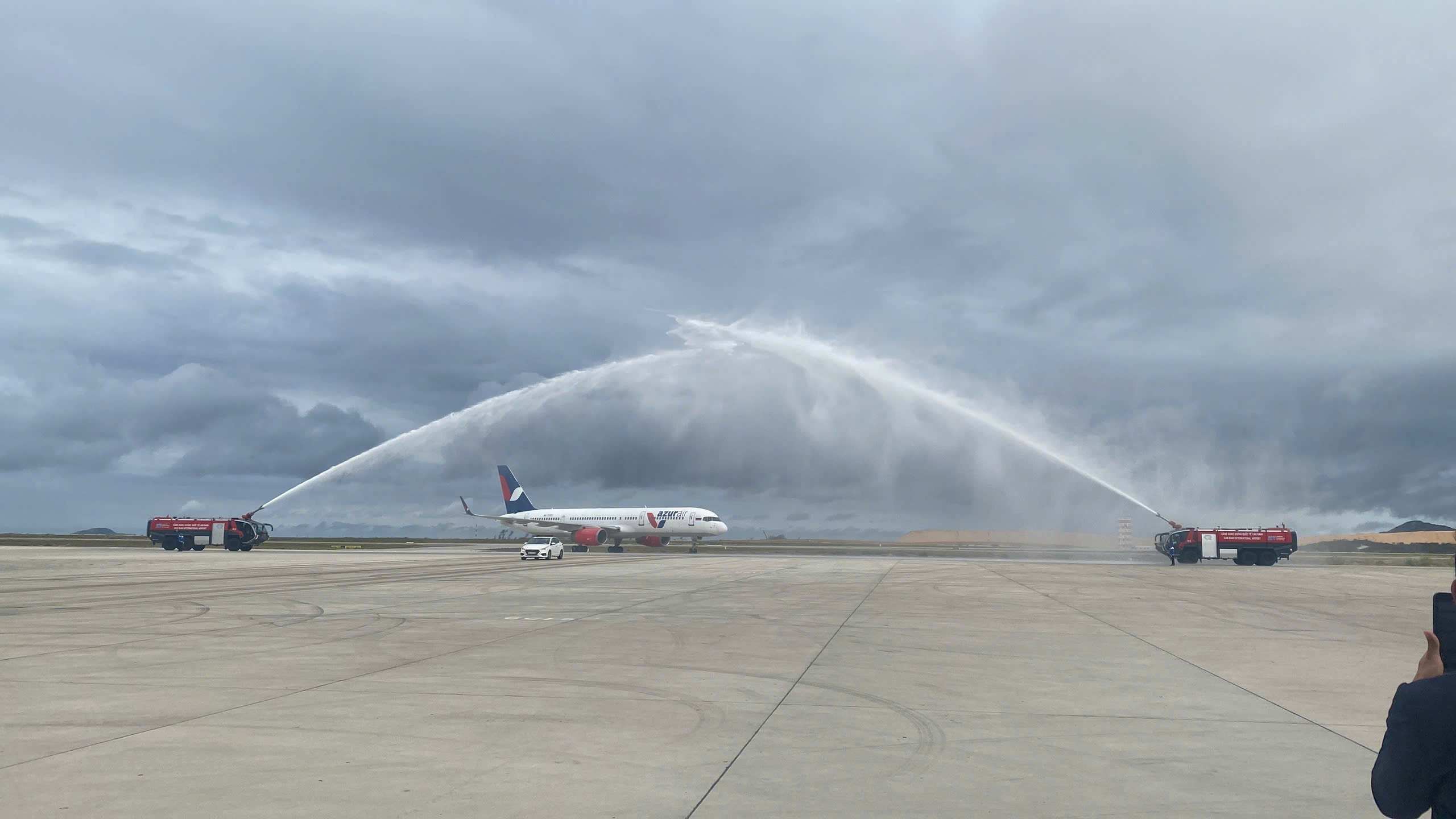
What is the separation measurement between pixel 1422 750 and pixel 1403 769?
0.11m

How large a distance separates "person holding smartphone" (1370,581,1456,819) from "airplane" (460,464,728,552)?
74.2 m

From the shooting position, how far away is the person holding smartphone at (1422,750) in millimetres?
3396

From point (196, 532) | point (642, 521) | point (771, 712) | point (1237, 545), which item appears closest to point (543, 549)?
point (642, 521)

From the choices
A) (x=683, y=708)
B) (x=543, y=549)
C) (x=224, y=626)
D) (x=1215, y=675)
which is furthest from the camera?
(x=543, y=549)

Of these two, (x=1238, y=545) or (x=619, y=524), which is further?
(x=619, y=524)

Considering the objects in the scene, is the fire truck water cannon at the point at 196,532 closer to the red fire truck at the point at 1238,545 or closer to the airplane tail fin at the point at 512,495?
the airplane tail fin at the point at 512,495

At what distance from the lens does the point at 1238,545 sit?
206 feet

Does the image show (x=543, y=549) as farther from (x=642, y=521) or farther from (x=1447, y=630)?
(x=1447, y=630)

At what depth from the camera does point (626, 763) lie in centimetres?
876

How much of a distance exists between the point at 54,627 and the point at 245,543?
6396 cm

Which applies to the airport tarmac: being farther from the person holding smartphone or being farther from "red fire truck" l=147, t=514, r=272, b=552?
"red fire truck" l=147, t=514, r=272, b=552

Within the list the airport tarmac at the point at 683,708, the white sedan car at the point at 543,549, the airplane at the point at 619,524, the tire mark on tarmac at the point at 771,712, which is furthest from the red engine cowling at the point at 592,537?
the tire mark on tarmac at the point at 771,712

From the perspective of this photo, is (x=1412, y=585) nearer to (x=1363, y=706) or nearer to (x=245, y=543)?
(x=1363, y=706)

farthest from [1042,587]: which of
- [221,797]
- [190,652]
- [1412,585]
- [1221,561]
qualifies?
[1221,561]
